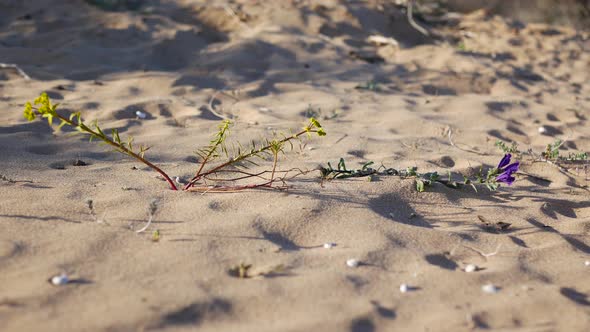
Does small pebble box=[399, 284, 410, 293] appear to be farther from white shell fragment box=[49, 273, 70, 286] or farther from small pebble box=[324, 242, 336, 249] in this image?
white shell fragment box=[49, 273, 70, 286]

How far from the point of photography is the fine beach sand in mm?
1712

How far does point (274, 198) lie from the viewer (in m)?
2.40

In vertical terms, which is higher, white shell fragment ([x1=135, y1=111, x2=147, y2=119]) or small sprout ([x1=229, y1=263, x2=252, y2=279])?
white shell fragment ([x1=135, y1=111, x2=147, y2=119])

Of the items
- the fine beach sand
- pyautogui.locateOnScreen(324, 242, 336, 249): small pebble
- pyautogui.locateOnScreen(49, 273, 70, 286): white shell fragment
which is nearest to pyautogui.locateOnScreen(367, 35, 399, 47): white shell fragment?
the fine beach sand

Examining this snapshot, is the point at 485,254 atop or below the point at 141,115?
below

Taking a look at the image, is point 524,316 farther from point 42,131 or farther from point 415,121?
point 42,131

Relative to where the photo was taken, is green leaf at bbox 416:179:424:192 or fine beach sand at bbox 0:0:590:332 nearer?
fine beach sand at bbox 0:0:590:332

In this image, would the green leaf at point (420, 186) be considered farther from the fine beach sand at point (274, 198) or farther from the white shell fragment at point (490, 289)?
the white shell fragment at point (490, 289)

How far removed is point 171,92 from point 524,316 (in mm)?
3239

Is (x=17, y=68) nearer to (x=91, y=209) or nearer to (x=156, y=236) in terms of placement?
(x=91, y=209)

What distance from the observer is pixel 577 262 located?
2.14 metres

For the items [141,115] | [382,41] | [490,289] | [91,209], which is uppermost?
[382,41]

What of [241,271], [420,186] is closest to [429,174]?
[420,186]

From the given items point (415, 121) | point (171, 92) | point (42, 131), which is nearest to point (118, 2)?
point (171, 92)
